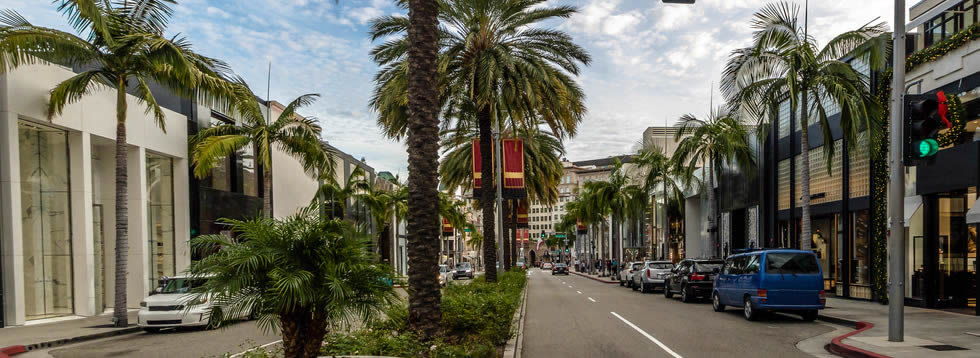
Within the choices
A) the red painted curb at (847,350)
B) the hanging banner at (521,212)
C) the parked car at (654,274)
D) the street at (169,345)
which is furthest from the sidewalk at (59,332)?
the hanging banner at (521,212)

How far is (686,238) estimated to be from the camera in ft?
170

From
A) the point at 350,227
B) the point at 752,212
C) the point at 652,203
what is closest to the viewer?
the point at 350,227

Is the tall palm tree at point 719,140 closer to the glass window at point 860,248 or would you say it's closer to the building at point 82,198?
the glass window at point 860,248

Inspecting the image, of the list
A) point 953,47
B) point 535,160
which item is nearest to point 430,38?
point 953,47

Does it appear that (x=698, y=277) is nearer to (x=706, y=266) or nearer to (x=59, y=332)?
(x=706, y=266)

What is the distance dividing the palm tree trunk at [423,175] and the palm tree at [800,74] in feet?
45.4

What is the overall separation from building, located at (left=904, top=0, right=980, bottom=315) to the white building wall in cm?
2025

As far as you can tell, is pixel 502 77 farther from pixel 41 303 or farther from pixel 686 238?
pixel 686 238

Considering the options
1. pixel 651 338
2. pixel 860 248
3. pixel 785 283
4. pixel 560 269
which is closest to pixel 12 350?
pixel 651 338

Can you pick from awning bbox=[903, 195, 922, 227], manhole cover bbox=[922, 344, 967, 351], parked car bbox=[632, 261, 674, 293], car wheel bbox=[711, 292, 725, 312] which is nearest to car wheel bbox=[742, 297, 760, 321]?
car wheel bbox=[711, 292, 725, 312]

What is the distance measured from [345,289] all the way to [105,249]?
24068 millimetres

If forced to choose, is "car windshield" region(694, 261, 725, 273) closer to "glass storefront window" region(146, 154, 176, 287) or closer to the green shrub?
the green shrub

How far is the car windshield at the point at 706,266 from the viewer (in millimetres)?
25891

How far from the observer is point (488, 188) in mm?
22188
